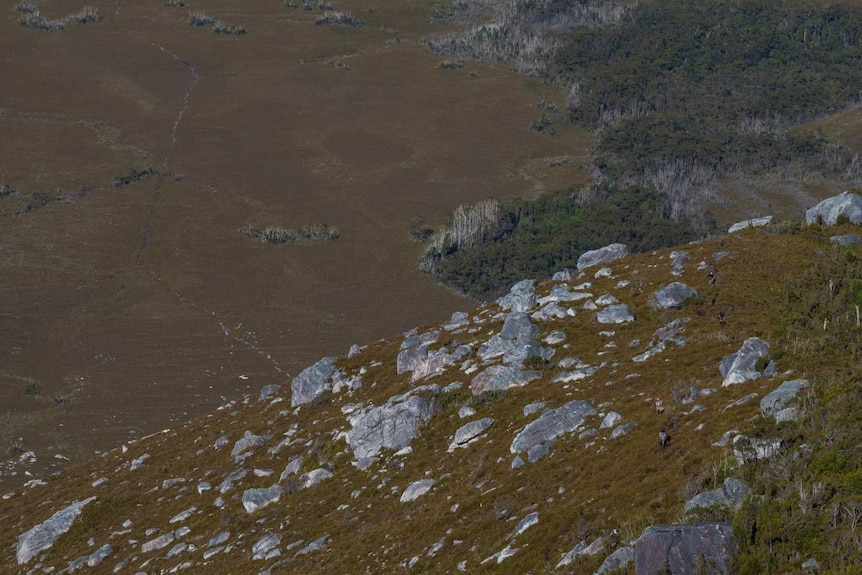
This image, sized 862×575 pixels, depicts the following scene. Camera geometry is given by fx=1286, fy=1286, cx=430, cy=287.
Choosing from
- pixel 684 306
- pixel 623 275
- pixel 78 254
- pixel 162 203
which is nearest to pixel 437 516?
pixel 684 306

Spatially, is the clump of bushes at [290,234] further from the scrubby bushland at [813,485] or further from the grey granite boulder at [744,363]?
the scrubby bushland at [813,485]

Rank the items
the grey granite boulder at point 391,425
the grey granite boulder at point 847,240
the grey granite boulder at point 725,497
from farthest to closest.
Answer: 1. the grey granite boulder at point 847,240
2. the grey granite boulder at point 391,425
3. the grey granite boulder at point 725,497

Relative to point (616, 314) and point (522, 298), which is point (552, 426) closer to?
point (616, 314)

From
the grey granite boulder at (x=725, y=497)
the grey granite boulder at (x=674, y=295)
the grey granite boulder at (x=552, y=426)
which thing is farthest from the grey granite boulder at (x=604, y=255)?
the grey granite boulder at (x=725, y=497)

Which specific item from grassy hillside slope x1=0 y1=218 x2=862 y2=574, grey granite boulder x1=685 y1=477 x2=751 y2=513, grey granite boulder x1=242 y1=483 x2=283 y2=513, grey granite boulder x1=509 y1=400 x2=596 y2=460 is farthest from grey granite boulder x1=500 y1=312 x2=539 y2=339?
grey granite boulder x1=685 y1=477 x2=751 y2=513

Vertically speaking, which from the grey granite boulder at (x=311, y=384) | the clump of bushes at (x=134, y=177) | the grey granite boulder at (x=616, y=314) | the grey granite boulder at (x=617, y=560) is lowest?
the clump of bushes at (x=134, y=177)

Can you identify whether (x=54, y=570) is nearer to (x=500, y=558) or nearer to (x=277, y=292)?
(x=500, y=558)

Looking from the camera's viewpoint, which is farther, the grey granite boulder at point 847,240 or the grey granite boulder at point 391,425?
the grey granite boulder at point 847,240

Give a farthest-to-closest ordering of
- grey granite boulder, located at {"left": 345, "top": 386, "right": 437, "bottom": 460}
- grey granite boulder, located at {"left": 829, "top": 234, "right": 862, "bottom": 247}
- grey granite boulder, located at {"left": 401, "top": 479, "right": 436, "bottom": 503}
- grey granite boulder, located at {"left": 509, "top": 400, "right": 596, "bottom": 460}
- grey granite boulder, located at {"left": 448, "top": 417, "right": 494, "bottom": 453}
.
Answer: grey granite boulder, located at {"left": 829, "top": 234, "right": 862, "bottom": 247}
grey granite boulder, located at {"left": 345, "top": 386, "right": 437, "bottom": 460}
grey granite boulder, located at {"left": 448, "top": 417, "right": 494, "bottom": 453}
grey granite boulder, located at {"left": 401, "top": 479, "right": 436, "bottom": 503}
grey granite boulder, located at {"left": 509, "top": 400, "right": 596, "bottom": 460}

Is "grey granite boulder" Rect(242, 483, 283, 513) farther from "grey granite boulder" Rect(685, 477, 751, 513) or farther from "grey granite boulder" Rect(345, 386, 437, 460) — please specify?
"grey granite boulder" Rect(685, 477, 751, 513)
